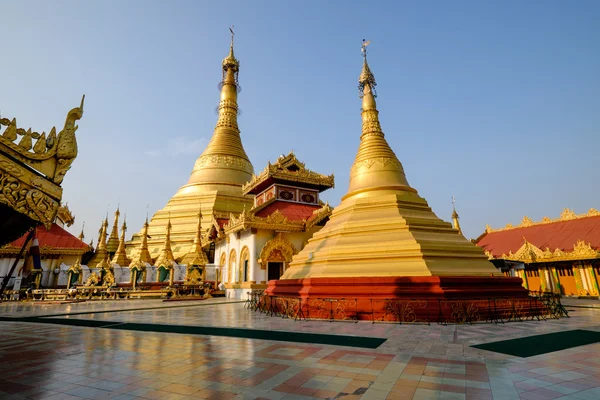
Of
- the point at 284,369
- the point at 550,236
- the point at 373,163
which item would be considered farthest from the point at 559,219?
the point at 284,369

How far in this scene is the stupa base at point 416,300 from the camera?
9398mm

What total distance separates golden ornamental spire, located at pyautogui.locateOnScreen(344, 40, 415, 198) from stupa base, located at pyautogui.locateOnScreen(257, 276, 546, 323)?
17.1ft

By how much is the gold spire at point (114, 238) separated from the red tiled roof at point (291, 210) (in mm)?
20437

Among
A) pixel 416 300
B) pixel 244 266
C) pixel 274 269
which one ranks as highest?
pixel 244 266

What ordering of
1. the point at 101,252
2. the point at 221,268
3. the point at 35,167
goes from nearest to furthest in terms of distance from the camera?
the point at 35,167 → the point at 221,268 → the point at 101,252

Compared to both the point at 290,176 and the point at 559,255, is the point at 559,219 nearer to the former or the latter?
the point at 559,255

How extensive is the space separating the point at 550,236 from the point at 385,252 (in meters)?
16.8

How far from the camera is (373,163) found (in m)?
14.9

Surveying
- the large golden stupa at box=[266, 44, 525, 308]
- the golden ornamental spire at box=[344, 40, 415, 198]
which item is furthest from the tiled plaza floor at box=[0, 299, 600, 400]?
the golden ornamental spire at box=[344, 40, 415, 198]

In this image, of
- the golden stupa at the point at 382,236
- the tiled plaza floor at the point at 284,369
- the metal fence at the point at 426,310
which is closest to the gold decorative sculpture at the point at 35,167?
the tiled plaza floor at the point at 284,369

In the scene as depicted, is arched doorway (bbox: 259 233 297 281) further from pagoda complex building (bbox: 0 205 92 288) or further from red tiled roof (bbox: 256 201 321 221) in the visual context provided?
pagoda complex building (bbox: 0 205 92 288)

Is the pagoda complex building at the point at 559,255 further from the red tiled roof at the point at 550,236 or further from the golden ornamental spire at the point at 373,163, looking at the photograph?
the golden ornamental spire at the point at 373,163

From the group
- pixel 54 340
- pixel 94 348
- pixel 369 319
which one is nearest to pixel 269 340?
pixel 94 348

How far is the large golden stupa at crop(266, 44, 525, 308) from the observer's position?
10180mm
